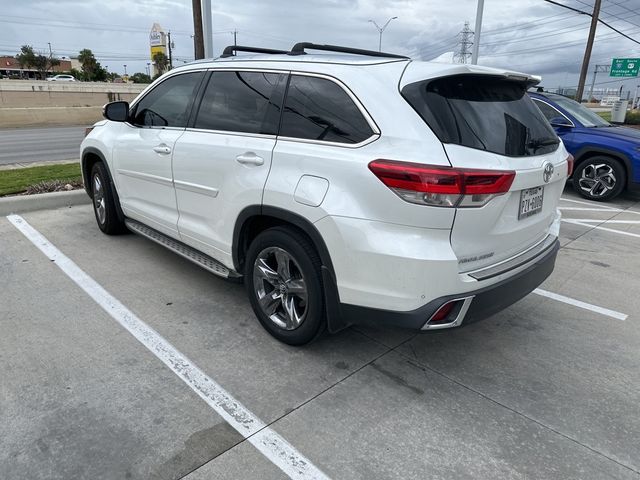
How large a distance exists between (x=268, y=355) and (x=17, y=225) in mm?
4195

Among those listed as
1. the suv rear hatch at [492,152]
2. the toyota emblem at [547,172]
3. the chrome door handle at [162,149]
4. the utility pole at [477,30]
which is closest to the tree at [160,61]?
the utility pole at [477,30]

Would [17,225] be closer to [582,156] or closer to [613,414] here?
[613,414]

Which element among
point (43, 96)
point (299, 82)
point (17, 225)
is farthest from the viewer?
point (43, 96)

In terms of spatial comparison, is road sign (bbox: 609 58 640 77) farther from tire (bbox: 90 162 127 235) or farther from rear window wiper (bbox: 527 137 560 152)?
tire (bbox: 90 162 127 235)

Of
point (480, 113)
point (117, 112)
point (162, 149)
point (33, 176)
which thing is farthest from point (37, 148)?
point (480, 113)

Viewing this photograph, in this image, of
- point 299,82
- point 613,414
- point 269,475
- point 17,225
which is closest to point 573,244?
point 613,414

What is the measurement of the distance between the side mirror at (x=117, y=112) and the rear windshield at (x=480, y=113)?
3.04 meters

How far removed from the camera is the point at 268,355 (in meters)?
3.23

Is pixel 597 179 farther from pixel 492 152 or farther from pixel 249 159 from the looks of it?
pixel 249 159

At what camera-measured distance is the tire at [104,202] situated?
5102 millimetres

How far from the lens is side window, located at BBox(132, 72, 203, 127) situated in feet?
13.1

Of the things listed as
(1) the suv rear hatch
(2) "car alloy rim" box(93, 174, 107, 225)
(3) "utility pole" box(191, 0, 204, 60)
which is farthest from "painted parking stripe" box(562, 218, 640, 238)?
(3) "utility pole" box(191, 0, 204, 60)

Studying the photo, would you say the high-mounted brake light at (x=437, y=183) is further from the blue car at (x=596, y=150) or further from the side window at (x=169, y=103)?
the blue car at (x=596, y=150)

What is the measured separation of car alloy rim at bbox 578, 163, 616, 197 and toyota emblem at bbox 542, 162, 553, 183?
6360 mm
